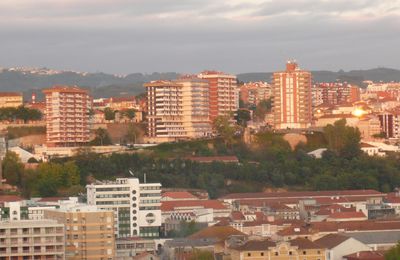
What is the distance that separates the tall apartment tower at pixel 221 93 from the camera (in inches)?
3516

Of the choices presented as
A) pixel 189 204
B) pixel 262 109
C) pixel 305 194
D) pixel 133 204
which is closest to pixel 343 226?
pixel 133 204

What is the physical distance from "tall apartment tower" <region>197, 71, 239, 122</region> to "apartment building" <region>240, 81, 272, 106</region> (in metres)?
13.8

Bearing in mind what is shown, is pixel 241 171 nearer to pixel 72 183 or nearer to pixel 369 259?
pixel 72 183

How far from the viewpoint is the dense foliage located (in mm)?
73812

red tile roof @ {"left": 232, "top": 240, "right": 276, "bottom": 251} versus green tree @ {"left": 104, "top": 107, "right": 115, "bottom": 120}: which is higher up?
green tree @ {"left": 104, "top": 107, "right": 115, "bottom": 120}

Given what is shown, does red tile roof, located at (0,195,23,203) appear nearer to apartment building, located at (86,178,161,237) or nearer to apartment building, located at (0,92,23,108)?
apartment building, located at (86,178,161,237)

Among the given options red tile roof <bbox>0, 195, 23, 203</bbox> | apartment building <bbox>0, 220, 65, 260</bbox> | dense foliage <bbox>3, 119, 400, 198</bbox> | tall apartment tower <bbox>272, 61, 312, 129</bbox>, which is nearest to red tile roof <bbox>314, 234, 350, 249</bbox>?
apartment building <bbox>0, 220, 65, 260</bbox>

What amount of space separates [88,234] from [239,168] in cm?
2638

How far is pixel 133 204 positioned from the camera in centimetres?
6100

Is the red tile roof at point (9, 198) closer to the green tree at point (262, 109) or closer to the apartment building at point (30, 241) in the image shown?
the apartment building at point (30, 241)

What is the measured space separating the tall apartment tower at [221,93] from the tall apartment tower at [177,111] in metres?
1.39

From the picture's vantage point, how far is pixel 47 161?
7619 cm

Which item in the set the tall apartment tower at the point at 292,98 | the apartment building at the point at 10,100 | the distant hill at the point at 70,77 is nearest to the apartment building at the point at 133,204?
the tall apartment tower at the point at 292,98

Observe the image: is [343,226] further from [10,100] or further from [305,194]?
[10,100]
